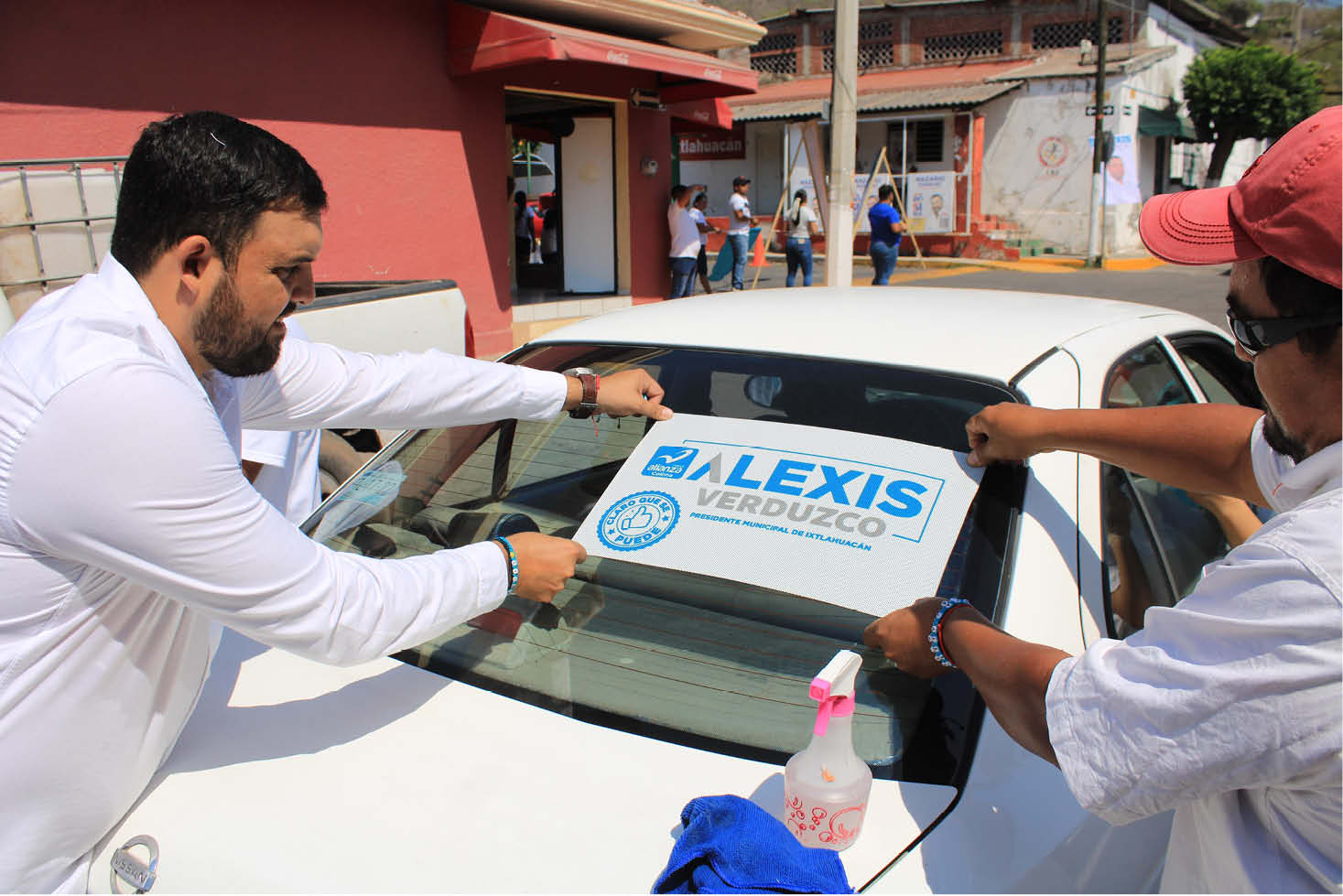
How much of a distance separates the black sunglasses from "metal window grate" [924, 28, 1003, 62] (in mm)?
29332

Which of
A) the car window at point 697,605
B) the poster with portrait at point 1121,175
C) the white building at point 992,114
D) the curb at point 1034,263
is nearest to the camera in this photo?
the car window at point 697,605

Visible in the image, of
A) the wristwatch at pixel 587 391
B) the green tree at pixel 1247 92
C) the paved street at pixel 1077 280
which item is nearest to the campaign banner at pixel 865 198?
the paved street at pixel 1077 280


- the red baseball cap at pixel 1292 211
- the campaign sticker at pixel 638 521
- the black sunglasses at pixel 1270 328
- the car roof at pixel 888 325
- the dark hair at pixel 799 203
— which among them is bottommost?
the campaign sticker at pixel 638 521

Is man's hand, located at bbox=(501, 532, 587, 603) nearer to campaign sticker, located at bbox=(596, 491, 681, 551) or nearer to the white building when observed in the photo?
campaign sticker, located at bbox=(596, 491, 681, 551)

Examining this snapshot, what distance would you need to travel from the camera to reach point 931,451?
1.82 meters

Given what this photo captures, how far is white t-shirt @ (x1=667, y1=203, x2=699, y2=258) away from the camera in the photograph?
1159cm

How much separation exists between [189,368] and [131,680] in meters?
0.46

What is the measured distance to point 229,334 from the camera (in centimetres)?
150

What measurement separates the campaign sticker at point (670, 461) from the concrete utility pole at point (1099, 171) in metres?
20.7

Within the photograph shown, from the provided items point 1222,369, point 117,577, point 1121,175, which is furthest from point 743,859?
point 1121,175

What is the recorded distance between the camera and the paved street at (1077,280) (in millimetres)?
14508

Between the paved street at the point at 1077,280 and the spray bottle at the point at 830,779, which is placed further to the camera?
the paved street at the point at 1077,280

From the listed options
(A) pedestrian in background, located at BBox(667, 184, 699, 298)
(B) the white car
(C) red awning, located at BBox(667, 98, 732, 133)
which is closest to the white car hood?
(B) the white car

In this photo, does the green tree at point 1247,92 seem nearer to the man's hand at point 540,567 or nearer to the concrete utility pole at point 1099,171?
the concrete utility pole at point 1099,171
